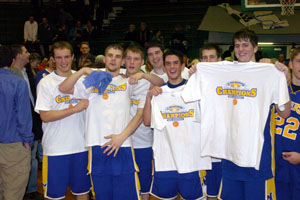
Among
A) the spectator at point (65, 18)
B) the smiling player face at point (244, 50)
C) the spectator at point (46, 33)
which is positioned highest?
the spectator at point (65, 18)

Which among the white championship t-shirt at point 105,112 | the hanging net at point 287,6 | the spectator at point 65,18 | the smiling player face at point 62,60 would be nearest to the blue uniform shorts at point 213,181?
the white championship t-shirt at point 105,112

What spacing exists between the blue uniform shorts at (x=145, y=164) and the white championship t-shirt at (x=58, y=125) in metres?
0.68

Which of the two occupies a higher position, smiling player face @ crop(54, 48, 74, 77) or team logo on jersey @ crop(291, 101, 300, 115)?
smiling player face @ crop(54, 48, 74, 77)

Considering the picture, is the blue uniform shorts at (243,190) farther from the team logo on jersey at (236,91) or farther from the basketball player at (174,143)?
the team logo on jersey at (236,91)

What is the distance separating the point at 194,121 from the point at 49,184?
5.72 ft

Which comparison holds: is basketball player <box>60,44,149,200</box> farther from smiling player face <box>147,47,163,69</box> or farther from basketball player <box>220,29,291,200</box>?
smiling player face <box>147,47,163,69</box>

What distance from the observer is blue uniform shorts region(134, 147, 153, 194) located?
4.07 meters

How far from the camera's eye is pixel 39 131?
518 cm

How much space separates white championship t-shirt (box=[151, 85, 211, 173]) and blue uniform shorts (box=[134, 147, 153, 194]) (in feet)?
1.63

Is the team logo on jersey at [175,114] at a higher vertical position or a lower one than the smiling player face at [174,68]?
lower

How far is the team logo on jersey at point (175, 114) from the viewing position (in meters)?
3.54

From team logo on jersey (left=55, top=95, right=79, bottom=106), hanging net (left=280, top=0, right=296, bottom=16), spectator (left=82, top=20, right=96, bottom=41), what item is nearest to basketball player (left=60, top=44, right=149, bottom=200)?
team logo on jersey (left=55, top=95, right=79, bottom=106)

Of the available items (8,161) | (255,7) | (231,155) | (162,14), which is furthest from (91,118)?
(162,14)

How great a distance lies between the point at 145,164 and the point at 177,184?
0.62 m
